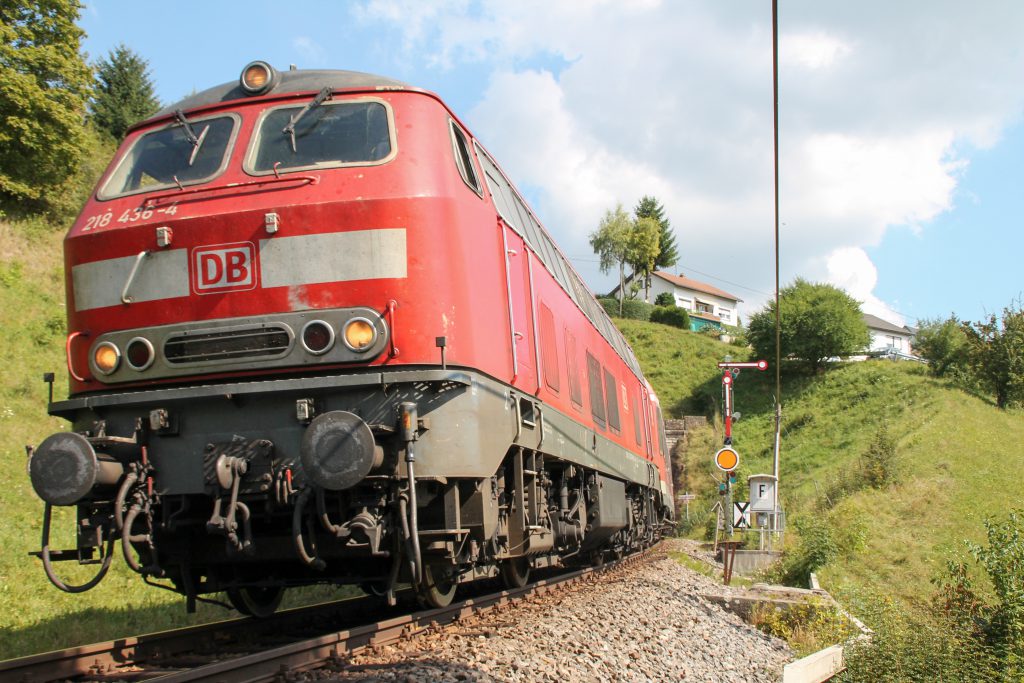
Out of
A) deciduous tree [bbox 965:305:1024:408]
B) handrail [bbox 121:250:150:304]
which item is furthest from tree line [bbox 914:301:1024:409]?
handrail [bbox 121:250:150:304]

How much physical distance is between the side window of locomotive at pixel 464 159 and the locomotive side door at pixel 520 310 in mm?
406

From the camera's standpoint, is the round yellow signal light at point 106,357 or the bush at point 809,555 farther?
the bush at point 809,555

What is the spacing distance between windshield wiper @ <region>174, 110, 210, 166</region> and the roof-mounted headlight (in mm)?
438

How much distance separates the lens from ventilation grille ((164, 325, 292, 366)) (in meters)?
5.63

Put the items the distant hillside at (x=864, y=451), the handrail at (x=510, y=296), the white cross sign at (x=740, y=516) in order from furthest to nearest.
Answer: the distant hillside at (x=864, y=451) < the white cross sign at (x=740, y=516) < the handrail at (x=510, y=296)

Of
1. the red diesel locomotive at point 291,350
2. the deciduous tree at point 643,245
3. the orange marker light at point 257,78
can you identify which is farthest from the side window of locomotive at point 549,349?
the deciduous tree at point 643,245

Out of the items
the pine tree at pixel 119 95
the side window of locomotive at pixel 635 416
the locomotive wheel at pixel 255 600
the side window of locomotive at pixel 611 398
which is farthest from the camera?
the pine tree at pixel 119 95

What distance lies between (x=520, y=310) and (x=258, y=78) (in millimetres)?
2746

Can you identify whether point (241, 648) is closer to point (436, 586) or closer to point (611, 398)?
point (436, 586)

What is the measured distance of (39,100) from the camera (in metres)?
25.6

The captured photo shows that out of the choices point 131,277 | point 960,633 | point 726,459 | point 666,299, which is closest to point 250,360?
point 131,277

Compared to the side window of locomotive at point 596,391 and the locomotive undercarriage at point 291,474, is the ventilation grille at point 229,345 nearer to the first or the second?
the locomotive undercarriage at point 291,474

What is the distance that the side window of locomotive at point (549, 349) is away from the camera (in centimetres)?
839

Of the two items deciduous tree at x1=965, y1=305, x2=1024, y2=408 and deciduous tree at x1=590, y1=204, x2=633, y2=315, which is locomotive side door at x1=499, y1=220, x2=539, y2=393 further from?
deciduous tree at x1=590, y1=204, x2=633, y2=315
